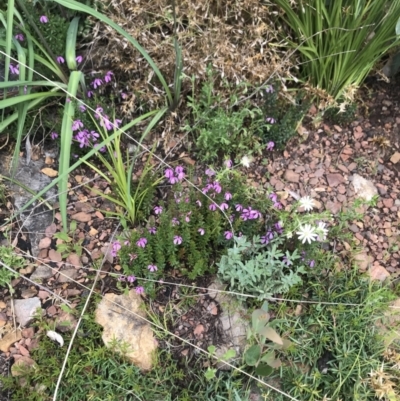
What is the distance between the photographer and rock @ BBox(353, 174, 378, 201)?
229cm

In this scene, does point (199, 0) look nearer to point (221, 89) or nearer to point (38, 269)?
point (221, 89)

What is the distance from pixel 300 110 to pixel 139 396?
1469mm

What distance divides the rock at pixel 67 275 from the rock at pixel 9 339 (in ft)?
0.89

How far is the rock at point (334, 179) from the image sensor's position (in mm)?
2312

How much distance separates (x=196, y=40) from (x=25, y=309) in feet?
4.86

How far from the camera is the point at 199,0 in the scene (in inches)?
85.7

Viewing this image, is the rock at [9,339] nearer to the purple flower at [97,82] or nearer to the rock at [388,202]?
the purple flower at [97,82]

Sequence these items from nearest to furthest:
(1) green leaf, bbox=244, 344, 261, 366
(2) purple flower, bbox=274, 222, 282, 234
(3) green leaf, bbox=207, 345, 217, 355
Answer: (1) green leaf, bbox=244, 344, 261, 366 < (3) green leaf, bbox=207, 345, 217, 355 < (2) purple flower, bbox=274, 222, 282, 234

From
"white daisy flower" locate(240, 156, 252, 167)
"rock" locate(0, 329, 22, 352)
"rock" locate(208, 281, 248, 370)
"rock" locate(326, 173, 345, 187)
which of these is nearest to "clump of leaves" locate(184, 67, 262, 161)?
"white daisy flower" locate(240, 156, 252, 167)

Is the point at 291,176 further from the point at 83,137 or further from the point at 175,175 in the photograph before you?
the point at 83,137

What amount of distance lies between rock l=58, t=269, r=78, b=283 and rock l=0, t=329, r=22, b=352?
0.27m

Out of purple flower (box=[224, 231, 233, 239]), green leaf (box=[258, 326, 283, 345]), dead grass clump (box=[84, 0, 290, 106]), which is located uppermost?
dead grass clump (box=[84, 0, 290, 106])

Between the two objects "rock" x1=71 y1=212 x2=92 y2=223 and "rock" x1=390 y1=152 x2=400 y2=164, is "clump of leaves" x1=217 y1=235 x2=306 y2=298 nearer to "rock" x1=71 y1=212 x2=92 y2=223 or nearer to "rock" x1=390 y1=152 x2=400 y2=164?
"rock" x1=71 y1=212 x2=92 y2=223

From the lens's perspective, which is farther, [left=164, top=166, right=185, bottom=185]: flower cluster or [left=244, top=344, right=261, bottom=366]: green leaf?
[left=164, top=166, right=185, bottom=185]: flower cluster
